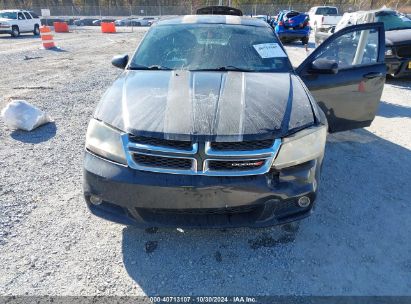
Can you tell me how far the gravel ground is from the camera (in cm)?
209

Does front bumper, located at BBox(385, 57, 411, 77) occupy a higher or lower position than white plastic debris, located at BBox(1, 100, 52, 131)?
higher

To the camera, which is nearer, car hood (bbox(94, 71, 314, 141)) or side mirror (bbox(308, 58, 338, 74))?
car hood (bbox(94, 71, 314, 141))

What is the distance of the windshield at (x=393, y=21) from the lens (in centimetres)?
866

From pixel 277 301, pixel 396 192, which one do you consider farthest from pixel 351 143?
pixel 277 301

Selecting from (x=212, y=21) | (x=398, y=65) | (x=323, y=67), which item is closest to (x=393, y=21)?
(x=398, y=65)

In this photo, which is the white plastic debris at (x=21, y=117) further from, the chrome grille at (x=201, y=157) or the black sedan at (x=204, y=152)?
the chrome grille at (x=201, y=157)

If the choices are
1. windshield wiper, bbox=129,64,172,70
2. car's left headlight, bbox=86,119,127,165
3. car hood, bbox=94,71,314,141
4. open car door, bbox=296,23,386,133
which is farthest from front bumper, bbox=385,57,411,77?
car's left headlight, bbox=86,119,127,165

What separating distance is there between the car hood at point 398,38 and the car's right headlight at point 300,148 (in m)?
6.54

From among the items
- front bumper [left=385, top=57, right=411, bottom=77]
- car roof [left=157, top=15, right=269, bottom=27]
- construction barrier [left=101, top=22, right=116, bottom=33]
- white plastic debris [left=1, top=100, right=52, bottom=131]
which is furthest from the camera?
construction barrier [left=101, top=22, right=116, bottom=33]

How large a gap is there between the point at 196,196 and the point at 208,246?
23.6 inches

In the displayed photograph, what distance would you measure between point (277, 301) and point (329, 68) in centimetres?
239

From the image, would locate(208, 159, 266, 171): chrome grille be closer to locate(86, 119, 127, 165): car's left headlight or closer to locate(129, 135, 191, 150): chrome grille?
locate(129, 135, 191, 150): chrome grille

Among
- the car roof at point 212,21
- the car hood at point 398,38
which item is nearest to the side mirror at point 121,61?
the car roof at point 212,21

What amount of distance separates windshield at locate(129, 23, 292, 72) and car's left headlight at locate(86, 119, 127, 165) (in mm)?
1126
